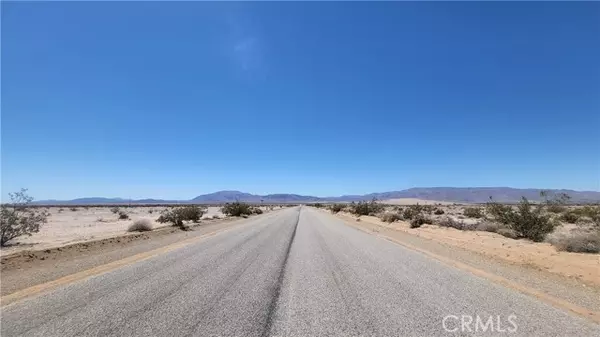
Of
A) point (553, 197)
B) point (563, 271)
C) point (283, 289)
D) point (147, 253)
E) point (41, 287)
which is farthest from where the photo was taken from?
point (553, 197)

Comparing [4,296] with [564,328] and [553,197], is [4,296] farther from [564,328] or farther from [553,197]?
[553,197]

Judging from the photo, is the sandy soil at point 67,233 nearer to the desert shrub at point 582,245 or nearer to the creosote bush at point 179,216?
the creosote bush at point 179,216

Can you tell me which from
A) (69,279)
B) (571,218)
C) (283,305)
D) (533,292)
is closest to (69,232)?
(69,279)

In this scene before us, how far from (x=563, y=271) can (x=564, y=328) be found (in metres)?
6.53

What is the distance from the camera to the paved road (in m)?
5.12

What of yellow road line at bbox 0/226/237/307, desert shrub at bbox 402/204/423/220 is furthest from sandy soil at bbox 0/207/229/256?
desert shrub at bbox 402/204/423/220

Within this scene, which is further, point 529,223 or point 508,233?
point 508,233

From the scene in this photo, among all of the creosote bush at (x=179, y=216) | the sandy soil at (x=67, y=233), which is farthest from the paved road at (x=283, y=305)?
the creosote bush at (x=179, y=216)

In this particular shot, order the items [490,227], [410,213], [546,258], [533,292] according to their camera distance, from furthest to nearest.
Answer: [410,213]
[490,227]
[546,258]
[533,292]

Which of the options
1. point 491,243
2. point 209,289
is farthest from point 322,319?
point 491,243

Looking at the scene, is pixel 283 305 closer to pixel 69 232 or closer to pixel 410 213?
pixel 69 232

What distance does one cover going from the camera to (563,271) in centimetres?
1052

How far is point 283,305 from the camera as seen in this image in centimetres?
630

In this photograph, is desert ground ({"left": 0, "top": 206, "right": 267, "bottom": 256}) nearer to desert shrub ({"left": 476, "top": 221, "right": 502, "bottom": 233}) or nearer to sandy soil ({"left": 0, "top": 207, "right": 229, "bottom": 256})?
sandy soil ({"left": 0, "top": 207, "right": 229, "bottom": 256})
